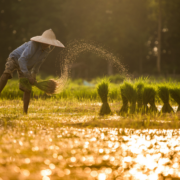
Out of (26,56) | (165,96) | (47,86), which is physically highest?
(26,56)

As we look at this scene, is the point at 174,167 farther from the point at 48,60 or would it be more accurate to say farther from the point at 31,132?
the point at 48,60

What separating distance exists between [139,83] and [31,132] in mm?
2450

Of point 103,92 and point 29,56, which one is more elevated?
point 29,56

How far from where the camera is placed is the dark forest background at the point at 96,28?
2961cm

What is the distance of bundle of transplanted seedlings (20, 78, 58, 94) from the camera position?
4.50m

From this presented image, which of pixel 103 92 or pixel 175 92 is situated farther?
pixel 103 92

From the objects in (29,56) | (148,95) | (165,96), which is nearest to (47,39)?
(29,56)

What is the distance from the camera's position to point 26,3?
30641 mm

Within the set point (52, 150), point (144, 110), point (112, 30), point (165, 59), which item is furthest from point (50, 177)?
point (165, 59)

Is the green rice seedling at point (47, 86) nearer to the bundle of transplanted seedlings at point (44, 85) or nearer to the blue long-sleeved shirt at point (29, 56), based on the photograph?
the bundle of transplanted seedlings at point (44, 85)

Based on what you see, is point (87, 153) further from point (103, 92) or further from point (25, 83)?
point (103, 92)

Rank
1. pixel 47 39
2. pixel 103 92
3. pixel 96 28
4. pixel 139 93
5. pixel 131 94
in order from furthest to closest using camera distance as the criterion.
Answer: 1. pixel 96 28
2. pixel 103 92
3. pixel 139 93
4. pixel 131 94
5. pixel 47 39

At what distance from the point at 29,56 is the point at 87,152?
266 centimetres

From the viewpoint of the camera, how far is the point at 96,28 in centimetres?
2956
